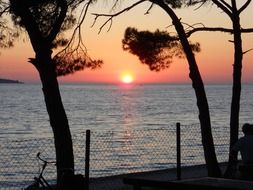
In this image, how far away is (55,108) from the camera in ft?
40.2

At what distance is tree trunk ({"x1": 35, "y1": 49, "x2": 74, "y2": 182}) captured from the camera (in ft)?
40.0

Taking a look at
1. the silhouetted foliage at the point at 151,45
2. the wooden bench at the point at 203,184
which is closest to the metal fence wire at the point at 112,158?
the silhouetted foliage at the point at 151,45

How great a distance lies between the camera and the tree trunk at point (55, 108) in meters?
12.2

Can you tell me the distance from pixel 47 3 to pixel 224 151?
15.8m

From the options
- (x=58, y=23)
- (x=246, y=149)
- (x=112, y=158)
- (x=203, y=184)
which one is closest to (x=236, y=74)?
(x=246, y=149)

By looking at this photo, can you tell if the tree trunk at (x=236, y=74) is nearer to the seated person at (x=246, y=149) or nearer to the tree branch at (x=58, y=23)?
the seated person at (x=246, y=149)

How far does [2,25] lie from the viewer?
12953mm

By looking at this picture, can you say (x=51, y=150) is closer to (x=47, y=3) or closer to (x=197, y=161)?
(x=197, y=161)

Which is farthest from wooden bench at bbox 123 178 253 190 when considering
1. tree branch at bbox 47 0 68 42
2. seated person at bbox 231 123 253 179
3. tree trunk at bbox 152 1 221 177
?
tree trunk at bbox 152 1 221 177

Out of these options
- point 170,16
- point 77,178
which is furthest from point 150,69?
point 77,178

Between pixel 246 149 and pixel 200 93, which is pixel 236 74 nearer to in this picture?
pixel 200 93

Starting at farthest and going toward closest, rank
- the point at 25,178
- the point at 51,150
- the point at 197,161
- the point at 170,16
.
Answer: the point at 51,150 → the point at 197,161 → the point at 25,178 → the point at 170,16

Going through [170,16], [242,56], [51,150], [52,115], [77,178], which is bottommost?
[51,150]

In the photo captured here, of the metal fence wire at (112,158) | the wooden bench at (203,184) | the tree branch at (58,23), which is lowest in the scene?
the metal fence wire at (112,158)
